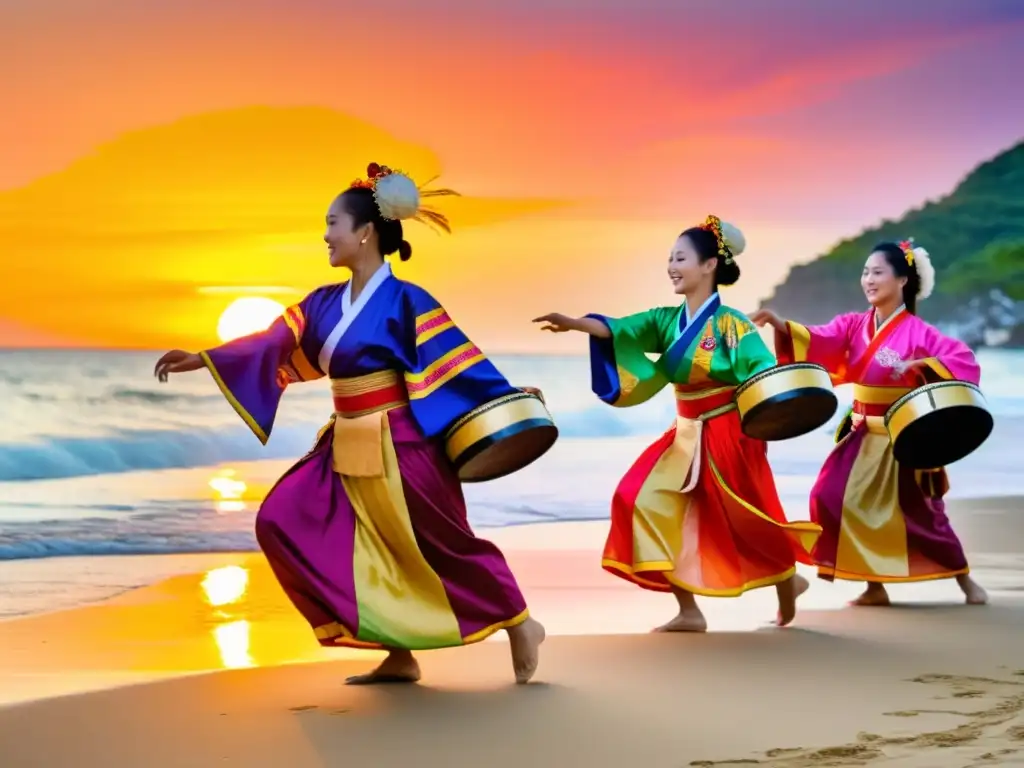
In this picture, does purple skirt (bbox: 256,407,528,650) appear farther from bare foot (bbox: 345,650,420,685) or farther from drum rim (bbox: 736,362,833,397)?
drum rim (bbox: 736,362,833,397)

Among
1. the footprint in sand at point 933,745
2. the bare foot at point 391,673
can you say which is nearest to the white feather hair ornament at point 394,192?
the bare foot at point 391,673

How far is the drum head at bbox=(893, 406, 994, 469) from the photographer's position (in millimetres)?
5133

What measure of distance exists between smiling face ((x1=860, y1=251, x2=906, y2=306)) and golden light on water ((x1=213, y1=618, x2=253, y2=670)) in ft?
7.94

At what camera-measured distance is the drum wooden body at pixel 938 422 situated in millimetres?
5086

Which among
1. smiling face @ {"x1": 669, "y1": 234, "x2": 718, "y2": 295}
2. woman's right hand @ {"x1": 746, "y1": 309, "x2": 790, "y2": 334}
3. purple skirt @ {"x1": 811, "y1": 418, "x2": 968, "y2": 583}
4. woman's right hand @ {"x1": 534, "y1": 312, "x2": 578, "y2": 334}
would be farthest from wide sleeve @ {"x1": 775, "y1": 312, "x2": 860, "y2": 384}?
woman's right hand @ {"x1": 534, "y1": 312, "x2": 578, "y2": 334}

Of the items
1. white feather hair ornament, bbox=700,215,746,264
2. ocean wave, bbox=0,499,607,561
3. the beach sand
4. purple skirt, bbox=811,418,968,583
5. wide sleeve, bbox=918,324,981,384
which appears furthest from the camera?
ocean wave, bbox=0,499,607,561

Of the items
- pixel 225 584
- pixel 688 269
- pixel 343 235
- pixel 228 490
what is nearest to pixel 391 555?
pixel 343 235

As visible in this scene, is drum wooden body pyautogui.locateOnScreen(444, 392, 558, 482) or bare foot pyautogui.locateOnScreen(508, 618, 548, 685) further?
bare foot pyautogui.locateOnScreen(508, 618, 548, 685)

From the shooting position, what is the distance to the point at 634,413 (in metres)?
15.3

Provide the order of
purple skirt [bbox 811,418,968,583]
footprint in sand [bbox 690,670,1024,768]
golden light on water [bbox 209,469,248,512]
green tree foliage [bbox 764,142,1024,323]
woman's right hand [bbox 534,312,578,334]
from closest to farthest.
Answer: footprint in sand [bbox 690,670,1024,768]
woman's right hand [bbox 534,312,578,334]
purple skirt [bbox 811,418,968,583]
golden light on water [bbox 209,469,248,512]
green tree foliage [bbox 764,142,1024,323]

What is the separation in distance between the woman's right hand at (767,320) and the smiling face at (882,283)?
0.36m

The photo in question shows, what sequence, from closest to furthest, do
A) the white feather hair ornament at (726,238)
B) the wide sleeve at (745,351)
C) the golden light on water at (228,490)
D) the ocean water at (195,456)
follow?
Answer: the wide sleeve at (745,351) → the white feather hair ornament at (726,238) → the ocean water at (195,456) → the golden light on water at (228,490)

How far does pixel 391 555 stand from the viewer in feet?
12.7

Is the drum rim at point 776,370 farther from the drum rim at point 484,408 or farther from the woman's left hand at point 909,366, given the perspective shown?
the drum rim at point 484,408
